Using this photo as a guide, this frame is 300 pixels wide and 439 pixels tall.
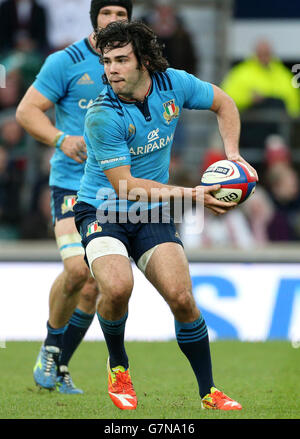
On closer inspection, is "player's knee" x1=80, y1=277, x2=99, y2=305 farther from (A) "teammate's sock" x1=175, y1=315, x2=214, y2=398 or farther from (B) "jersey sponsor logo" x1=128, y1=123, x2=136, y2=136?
(B) "jersey sponsor logo" x1=128, y1=123, x2=136, y2=136

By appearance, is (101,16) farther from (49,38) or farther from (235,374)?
(49,38)

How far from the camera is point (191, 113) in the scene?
13859 millimetres

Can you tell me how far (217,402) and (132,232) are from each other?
3.92 feet

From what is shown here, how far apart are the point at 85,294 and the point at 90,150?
4.97ft

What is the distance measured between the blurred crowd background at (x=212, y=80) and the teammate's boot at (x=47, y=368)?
4544 mm

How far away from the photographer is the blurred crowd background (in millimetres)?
11883

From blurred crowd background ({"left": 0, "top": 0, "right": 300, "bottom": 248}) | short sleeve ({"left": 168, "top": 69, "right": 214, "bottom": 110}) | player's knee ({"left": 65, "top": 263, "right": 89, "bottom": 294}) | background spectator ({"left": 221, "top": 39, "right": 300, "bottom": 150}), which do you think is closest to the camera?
short sleeve ({"left": 168, "top": 69, "right": 214, "bottom": 110})

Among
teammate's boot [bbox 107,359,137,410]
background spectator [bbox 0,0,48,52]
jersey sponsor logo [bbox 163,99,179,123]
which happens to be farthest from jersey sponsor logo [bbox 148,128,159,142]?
background spectator [bbox 0,0,48,52]

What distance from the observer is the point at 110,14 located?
662 cm

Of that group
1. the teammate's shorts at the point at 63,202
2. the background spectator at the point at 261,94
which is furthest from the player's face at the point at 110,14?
the background spectator at the point at 261,94

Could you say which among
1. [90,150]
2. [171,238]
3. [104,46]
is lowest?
[171,238]

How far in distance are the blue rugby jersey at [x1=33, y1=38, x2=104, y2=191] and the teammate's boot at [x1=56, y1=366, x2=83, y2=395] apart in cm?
139
